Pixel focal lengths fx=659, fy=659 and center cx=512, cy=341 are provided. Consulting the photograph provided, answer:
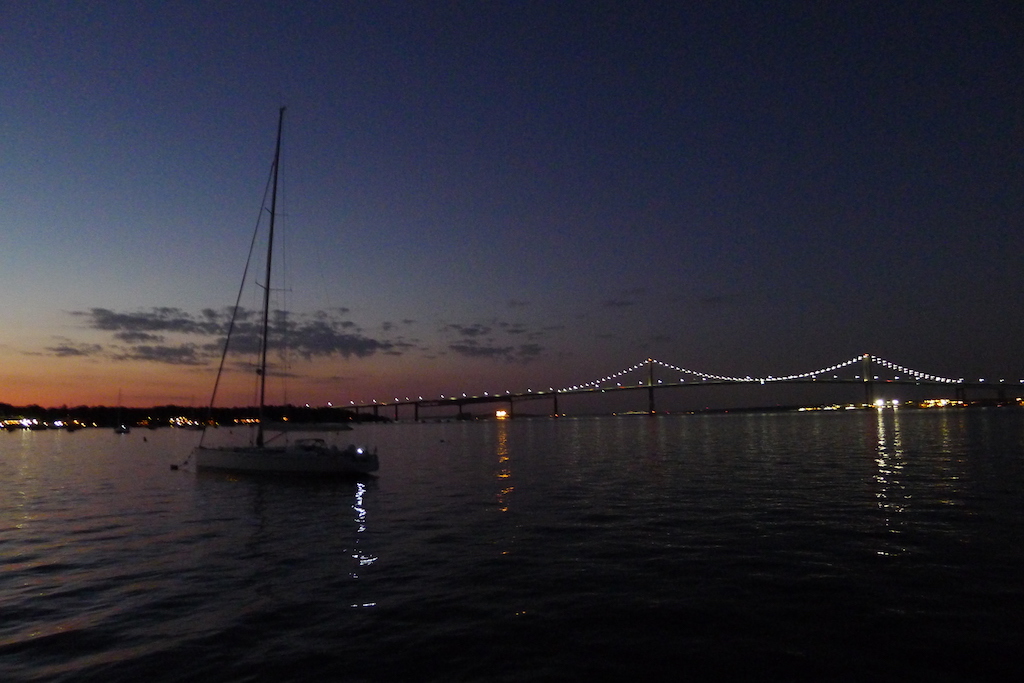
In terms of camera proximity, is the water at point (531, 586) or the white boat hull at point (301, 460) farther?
the white boat hull at point (301, 460)

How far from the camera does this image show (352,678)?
24.2 feet

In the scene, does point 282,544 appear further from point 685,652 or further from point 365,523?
point 685,652

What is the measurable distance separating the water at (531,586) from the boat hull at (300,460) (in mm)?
5904

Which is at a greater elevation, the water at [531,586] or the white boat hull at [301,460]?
the white boat hull at [301,460]

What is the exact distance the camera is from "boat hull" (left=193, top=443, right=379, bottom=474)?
29156 mm

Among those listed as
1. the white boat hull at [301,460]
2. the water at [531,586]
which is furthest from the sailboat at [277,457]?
the water at [531,586]

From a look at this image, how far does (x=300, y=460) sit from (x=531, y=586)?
20709 mm

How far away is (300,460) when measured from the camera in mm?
29172

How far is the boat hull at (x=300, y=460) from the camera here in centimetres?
2916

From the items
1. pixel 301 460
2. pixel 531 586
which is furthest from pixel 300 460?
pixel 531 586

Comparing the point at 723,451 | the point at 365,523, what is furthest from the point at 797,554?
the point at 723,451

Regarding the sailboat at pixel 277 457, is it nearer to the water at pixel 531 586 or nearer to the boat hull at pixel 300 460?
the boat hull at pixel 300 460

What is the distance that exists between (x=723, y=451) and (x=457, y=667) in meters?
37.0

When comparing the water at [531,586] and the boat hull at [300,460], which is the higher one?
the boat hull at [300,460]
